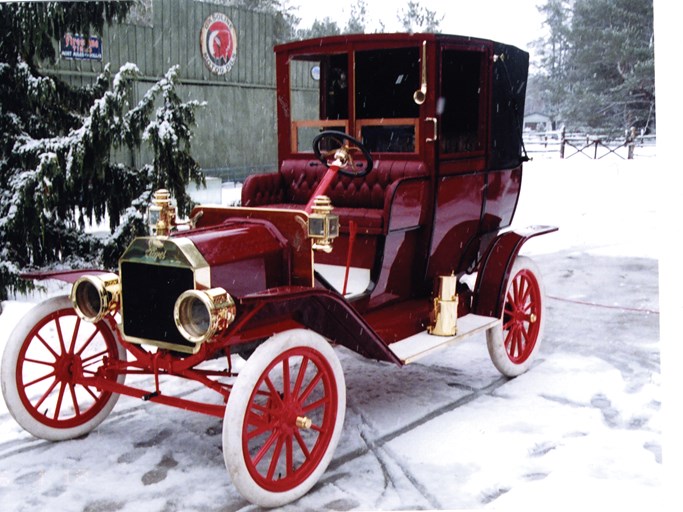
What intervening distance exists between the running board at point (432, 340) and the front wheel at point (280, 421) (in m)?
0.42

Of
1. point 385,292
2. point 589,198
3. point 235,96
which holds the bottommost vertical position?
point 385,292

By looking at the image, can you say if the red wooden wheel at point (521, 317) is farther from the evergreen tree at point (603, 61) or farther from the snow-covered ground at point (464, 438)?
the evergreen tree at point (603, 61)

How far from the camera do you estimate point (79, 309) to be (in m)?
2.44

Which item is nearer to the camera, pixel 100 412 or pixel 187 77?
pixel 100 412

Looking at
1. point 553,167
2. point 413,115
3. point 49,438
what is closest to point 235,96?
point 413,115

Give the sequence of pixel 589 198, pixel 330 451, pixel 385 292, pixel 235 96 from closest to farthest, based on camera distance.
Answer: pixel 330 451 < pixel 385 292 < pixel 235 96 < pixel 589 198

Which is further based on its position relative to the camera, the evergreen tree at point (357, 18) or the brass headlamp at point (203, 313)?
the evergreen tree at point (357, 18)

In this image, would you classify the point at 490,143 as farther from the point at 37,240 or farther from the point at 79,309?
the point at 37,240

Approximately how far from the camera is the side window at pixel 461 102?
3.15 meters

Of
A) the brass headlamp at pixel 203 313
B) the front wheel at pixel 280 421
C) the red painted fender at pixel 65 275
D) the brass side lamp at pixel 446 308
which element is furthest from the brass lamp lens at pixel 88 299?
the brass side lamp at pixel 446 308

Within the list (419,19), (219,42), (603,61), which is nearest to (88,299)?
(219,42)

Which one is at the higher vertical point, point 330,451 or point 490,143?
point 490,143

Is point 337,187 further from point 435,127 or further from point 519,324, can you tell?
point 519,324

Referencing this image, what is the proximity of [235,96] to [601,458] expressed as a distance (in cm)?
232
